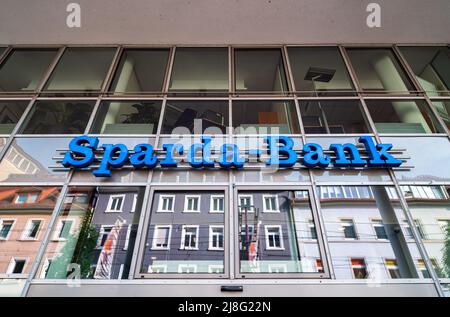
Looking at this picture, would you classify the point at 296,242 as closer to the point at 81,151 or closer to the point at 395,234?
the point at 395,234

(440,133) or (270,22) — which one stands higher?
(270,22)

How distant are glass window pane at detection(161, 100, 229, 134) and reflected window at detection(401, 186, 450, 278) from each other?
370 cm

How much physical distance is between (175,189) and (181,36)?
4511mm

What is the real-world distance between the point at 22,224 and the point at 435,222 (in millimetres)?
6774

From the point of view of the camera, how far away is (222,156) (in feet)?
18.6

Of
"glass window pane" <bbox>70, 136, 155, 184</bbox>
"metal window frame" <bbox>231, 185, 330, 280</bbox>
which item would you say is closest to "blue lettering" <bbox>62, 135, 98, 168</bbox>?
"glass window pane" <bbox>70, 136, 155, 184</bbox>

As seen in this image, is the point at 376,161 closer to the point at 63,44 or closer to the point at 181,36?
the point at 181,36

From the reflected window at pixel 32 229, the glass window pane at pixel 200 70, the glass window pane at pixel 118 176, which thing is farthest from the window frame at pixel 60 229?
the glass window pane at pixel 200 70

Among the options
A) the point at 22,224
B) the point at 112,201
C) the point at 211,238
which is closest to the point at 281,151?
the point at 211,238

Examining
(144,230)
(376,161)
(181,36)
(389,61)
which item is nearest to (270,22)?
(181,36)

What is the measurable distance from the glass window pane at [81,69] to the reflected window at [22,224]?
9.19 ft

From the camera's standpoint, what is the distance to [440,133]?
20.0ft

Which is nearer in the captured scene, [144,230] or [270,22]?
[144,230]
